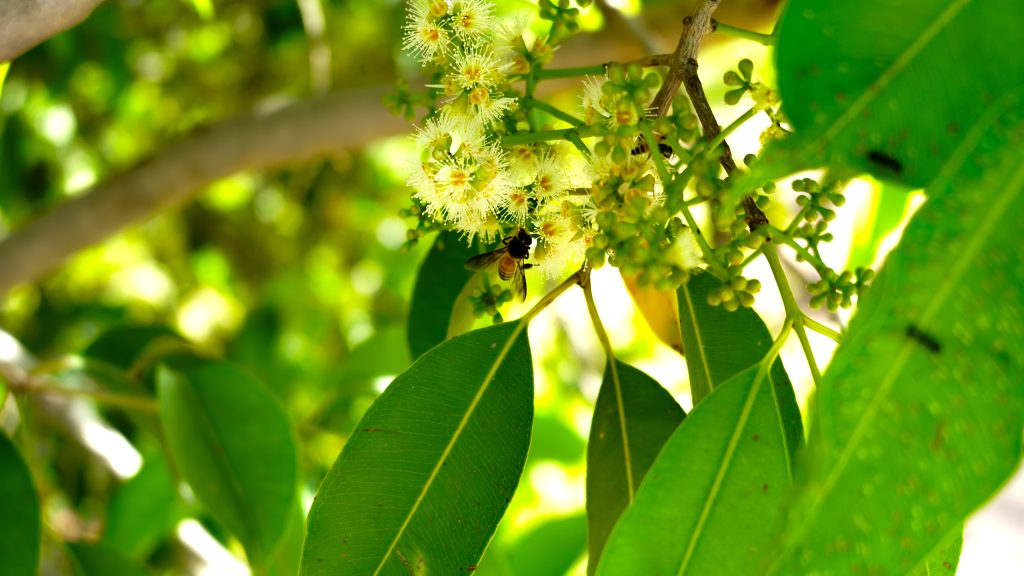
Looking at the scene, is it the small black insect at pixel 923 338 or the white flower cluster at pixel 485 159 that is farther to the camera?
the white flower cluster at pixel 485 159

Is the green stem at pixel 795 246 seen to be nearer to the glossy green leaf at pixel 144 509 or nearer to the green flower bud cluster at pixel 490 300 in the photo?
the green flower bud cluster at pixel 490 300

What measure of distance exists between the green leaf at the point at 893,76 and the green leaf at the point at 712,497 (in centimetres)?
20

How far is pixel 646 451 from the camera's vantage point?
0.77 m

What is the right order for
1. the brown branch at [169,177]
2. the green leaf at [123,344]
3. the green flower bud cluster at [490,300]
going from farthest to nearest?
the brown branch at [169,177], the green leaf at [123,344], the green flower bud cluster at [490,300]

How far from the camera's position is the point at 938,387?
0.46 meters

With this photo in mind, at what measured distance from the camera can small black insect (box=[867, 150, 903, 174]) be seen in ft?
1.59

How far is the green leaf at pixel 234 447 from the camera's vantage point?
101 centimetres

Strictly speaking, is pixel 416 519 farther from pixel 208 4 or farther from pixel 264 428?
pixel 208 4

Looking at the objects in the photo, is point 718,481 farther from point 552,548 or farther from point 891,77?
point 552,548

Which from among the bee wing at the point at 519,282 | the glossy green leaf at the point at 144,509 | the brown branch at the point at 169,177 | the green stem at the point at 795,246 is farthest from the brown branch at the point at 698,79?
the glossy green leaf at the point at 144,509

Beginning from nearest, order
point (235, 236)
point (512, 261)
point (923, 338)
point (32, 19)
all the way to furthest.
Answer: point (923, 338) → point (32, 19) → point (512, 261) → point (235, 236)

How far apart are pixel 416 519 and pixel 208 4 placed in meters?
0.65

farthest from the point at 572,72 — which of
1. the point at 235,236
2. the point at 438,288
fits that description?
the point at 235,236

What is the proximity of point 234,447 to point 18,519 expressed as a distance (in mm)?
237
